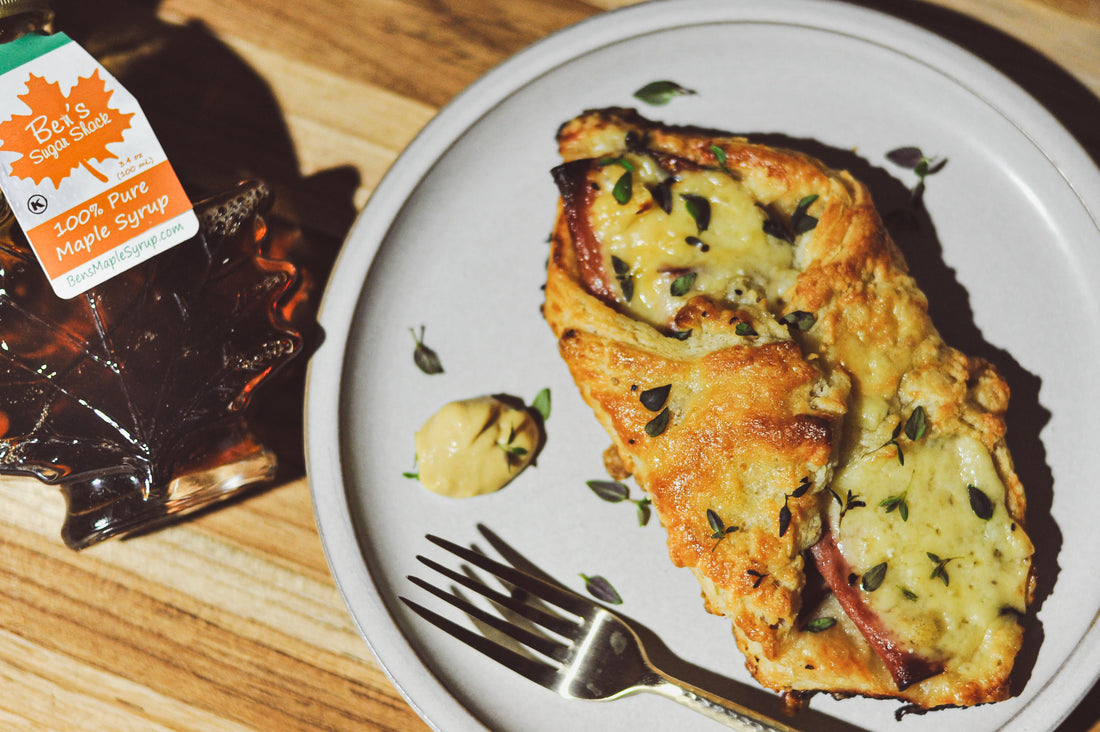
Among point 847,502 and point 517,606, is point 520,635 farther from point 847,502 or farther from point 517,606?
point 847,502

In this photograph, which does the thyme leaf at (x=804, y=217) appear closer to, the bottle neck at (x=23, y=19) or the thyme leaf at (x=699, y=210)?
the thyme leaf at (x=699, y=210)

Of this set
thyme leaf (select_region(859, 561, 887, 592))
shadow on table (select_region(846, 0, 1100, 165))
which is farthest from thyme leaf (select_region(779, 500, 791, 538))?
shadow on table (select_region(846, 0, 1100, 165))

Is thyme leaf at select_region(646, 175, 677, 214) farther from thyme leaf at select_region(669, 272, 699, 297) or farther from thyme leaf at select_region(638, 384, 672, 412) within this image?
thyme leaf at select_region(638, 384, 672, 412)

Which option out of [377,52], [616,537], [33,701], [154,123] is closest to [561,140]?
[377,52]

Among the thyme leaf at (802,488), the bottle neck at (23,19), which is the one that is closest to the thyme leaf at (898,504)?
the thyme leaf at (802,488)

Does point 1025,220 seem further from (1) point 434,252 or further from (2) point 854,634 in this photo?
(1) point 434,252

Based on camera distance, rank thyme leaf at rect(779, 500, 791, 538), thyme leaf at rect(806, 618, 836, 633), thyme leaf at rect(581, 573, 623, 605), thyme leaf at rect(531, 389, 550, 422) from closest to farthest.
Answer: thyme leaf at rect(779, 500, 791, 538) < thyme leaf at rect(806, 618, 836, 633) < thyme leaf at rect(581, 573, 623, 605) < thyme leaf at rect(531, 389, 550, 422)
